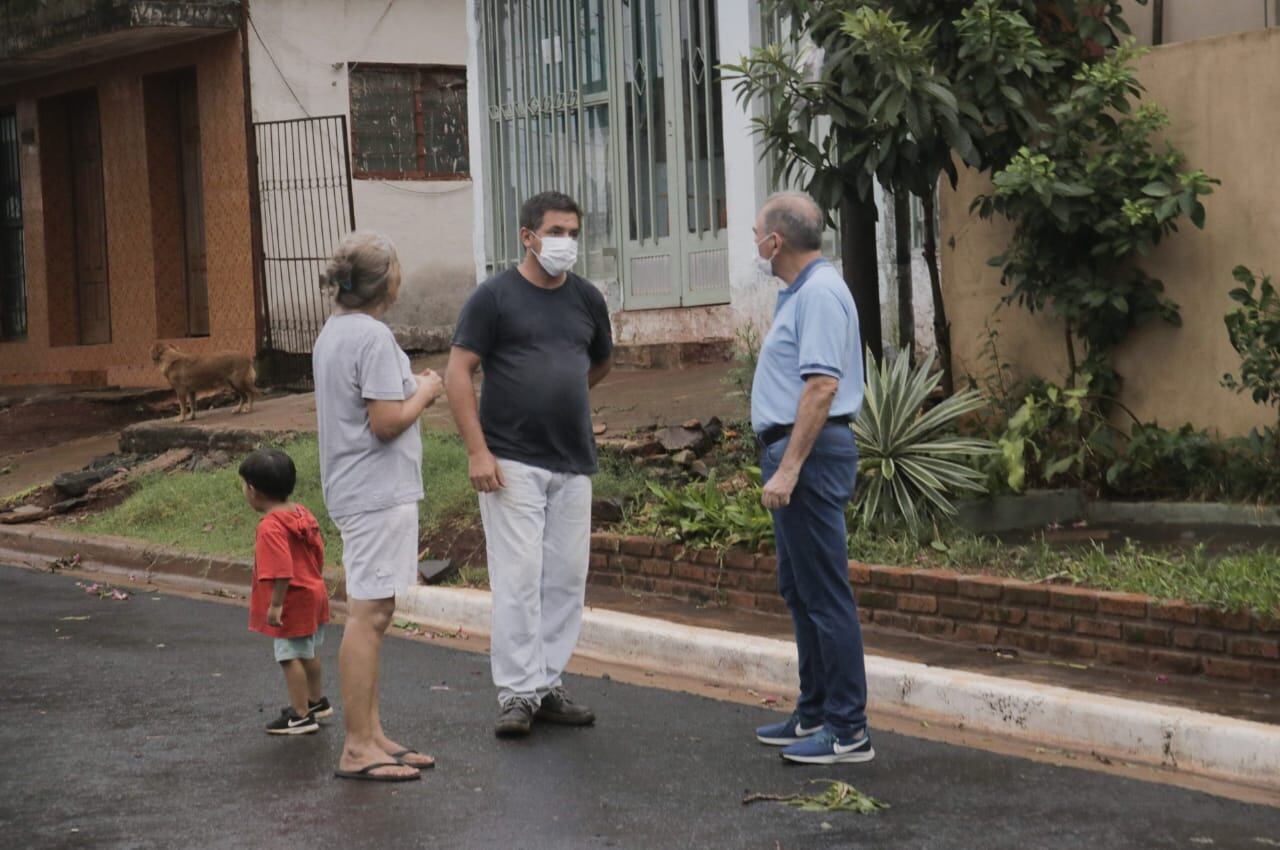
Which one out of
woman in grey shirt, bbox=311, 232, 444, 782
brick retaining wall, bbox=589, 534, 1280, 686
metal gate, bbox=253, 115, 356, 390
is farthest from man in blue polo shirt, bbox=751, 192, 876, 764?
metal gate, bbox=253, 115, 356, 390

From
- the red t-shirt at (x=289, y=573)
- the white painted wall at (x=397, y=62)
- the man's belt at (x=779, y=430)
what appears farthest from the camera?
the white painted wall at (x=397, y=62)

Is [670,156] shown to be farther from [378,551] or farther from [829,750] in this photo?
[829,750]

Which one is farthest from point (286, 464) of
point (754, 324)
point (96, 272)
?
point (96, 272)

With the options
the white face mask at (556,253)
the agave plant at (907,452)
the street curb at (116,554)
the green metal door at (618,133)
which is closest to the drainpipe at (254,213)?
the green metal door at (618,133)

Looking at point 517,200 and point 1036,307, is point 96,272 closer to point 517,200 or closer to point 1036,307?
point 517,200

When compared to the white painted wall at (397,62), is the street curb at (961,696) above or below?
below

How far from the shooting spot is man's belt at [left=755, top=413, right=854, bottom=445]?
595 centimetres

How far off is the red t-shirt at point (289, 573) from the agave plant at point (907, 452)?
308 centimetres

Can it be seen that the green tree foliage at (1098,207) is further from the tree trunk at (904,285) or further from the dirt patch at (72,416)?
the dirt patch at (72,416)

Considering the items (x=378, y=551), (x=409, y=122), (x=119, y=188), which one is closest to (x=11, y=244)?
(x=119, y=188)

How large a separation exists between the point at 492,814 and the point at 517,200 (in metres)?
11.6

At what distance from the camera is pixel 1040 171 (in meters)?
8.99

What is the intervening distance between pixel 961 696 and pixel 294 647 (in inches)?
98.6

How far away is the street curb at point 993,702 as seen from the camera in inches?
226
